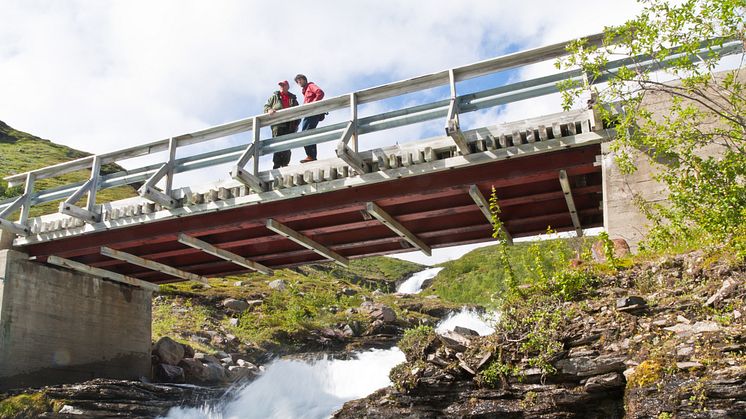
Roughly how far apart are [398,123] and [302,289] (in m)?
37.7

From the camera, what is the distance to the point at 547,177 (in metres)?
13.6

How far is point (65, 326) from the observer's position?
818 inches

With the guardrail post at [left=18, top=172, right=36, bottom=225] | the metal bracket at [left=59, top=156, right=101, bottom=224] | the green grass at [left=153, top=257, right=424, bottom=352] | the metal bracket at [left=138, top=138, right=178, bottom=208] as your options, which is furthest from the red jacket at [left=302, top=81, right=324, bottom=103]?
the green grass at [left=153, top=257, right=424, bottom=352]

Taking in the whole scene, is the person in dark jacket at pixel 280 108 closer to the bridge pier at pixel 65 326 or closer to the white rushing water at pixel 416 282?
the bridge pier at pixel 65 326

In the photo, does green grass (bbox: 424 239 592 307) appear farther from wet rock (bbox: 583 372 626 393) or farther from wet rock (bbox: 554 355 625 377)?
wet rock (bbox: 583 372 626 393)

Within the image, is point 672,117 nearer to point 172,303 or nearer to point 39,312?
point 39,312

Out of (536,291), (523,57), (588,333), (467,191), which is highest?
(523,57)

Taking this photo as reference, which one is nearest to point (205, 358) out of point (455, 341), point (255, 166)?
point (255, 166)

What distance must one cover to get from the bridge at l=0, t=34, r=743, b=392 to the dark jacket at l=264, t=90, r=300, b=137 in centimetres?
155

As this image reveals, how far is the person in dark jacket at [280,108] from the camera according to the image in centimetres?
1708

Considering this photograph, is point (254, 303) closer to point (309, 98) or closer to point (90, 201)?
point (90, 201)

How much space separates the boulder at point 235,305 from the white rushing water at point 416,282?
29586 mm

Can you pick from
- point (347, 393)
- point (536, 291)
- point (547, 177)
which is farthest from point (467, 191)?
point (347, 393)

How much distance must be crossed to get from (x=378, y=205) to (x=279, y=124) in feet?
11.9
